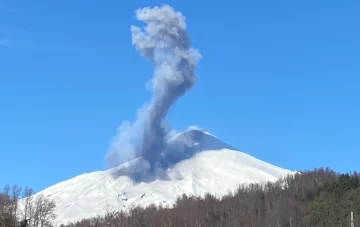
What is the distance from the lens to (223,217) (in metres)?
91.4

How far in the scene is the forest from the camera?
7775 centimetres

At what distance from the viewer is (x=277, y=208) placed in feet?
277

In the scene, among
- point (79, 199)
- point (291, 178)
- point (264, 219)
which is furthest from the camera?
point (79, 199)

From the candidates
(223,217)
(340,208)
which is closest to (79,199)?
(223,217)

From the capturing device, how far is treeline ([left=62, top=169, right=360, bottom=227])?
78.1 m

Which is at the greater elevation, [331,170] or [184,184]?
[184,184]

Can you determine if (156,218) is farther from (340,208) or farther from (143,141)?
(143,141)

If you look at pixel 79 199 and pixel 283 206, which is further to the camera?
pixel 79 199

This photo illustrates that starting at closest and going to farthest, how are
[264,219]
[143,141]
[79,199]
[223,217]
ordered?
[264,219], [223,217], [143,141], [79,199]

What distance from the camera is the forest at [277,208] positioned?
77750 mm

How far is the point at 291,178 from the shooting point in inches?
4353

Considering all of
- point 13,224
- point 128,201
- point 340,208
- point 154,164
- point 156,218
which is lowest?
point 13,224

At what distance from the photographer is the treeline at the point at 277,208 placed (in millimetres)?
78062

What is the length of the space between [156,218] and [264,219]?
19.2 meters
